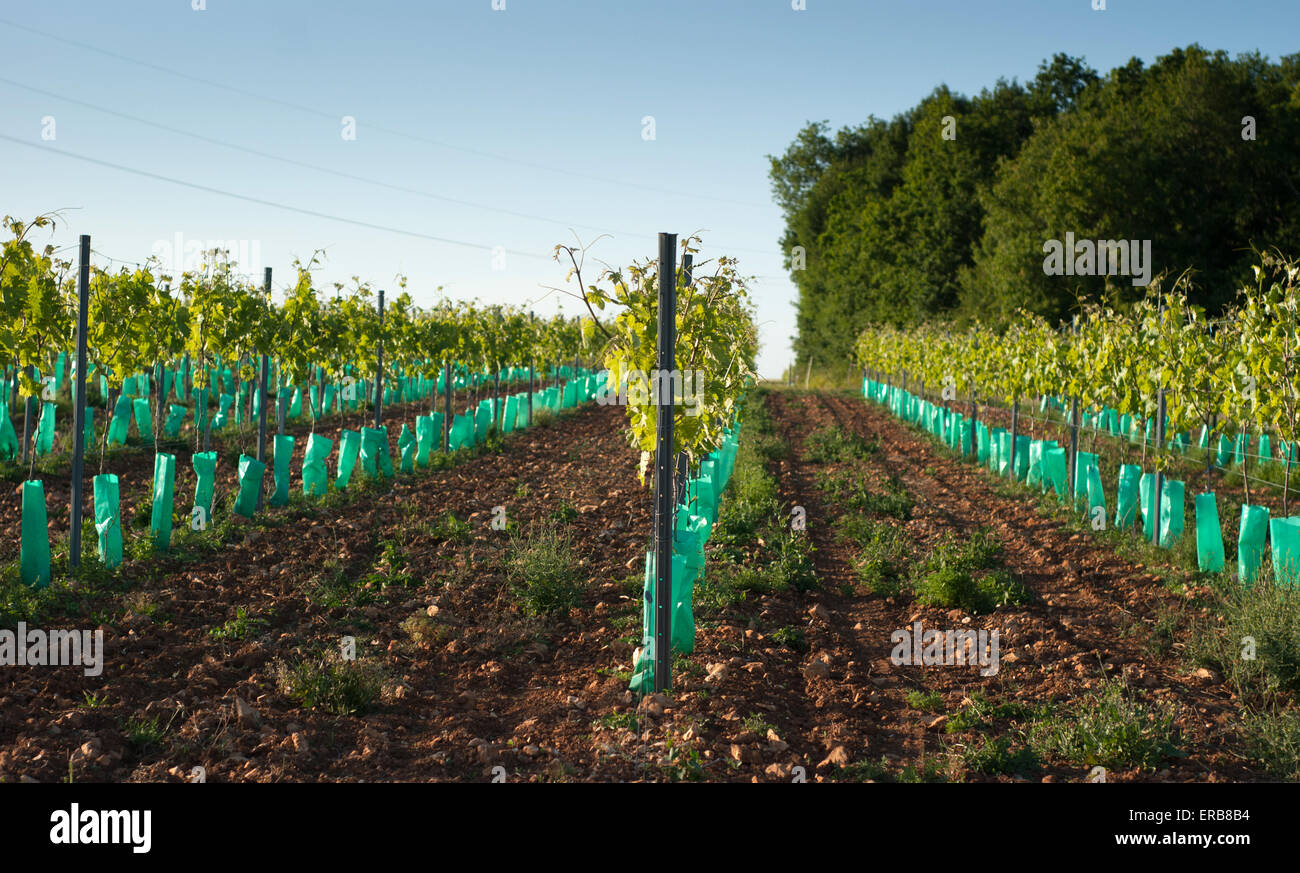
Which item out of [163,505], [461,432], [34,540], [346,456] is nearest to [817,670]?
[34,540]

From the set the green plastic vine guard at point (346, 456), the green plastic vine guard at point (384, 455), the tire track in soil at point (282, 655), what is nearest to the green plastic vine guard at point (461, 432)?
the green plastic vine guard at point (384, 455)

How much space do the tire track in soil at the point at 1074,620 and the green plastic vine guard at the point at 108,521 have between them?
6.56 metres

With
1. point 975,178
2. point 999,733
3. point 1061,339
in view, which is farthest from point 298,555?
point 975,178

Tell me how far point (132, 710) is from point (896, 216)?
47293 mm

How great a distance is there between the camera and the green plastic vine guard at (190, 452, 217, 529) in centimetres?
932

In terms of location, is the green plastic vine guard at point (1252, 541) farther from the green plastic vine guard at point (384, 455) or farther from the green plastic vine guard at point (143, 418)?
the green plastic vine guard at point (143, 418)

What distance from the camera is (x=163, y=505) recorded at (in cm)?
867

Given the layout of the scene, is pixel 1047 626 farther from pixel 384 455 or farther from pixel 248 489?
pixel 384 455

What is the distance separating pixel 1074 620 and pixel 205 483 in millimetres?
8008

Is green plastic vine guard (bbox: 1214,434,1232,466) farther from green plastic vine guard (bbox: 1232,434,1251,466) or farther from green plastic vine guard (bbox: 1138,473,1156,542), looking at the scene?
green plastic vine guard (bbox: 1138,473,1156,542)

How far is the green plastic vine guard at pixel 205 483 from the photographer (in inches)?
367

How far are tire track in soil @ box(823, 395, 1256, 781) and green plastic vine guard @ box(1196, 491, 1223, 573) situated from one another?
0.49 m

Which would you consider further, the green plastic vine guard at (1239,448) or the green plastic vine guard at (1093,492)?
the green plastic vine guard at (1239,448)
